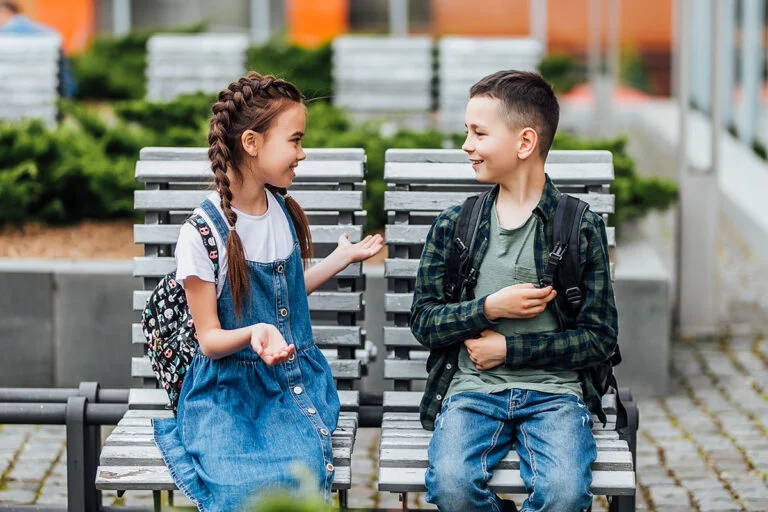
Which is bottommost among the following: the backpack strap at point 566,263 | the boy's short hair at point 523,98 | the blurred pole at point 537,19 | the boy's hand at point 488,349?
the boy's hand at point 488,349

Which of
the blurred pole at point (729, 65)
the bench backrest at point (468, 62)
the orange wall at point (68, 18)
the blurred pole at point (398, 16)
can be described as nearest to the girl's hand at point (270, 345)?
the bench backrest at point (468, 62)

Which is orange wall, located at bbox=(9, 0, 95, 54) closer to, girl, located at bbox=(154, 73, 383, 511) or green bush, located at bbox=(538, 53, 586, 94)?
green bush, located at bbox=(538, 53, 586, 94)

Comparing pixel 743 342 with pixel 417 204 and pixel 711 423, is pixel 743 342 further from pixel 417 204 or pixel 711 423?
pixel 417 204

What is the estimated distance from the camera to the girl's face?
3529 mm

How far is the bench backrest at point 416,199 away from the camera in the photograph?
13.5ft

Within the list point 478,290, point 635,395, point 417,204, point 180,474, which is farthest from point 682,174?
point 180,474

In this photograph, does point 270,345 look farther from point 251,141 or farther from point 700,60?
point 700,60

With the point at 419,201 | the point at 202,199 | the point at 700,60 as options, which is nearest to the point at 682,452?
the point at 419,201

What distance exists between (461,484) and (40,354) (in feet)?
10.0

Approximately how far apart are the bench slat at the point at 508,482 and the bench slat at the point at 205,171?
1.12 m

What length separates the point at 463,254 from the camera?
362cm

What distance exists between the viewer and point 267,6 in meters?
19.3

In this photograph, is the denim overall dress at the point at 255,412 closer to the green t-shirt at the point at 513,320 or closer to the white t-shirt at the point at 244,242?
the white t-shirt at the point at 244,242


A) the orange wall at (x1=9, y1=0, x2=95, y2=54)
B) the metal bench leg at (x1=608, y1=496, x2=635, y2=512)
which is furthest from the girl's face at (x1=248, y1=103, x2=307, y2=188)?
the orange wall at (x1=9, y1=0, x2=95, y2=54)
